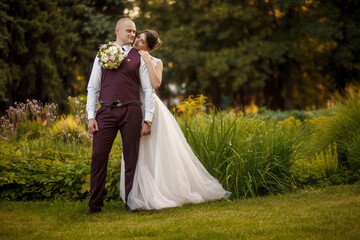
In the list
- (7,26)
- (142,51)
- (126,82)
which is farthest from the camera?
(7,26)

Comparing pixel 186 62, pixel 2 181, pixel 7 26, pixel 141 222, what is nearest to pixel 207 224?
pixel 141 222

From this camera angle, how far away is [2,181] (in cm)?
639

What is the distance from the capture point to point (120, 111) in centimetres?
514

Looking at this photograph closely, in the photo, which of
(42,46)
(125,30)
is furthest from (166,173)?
(42,46)

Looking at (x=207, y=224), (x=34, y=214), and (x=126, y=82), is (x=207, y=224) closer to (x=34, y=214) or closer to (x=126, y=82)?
(x=126, y=82)

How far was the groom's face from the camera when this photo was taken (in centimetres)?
527

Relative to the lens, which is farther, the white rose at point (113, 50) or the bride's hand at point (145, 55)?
the bride's hand at point (145, 55)

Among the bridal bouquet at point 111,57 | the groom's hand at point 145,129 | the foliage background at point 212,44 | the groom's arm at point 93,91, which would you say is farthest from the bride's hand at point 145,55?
the foliage background at point 212,44

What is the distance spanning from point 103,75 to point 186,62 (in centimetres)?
1743

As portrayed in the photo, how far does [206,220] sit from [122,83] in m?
1.76

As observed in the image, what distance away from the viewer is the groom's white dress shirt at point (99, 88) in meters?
5.22

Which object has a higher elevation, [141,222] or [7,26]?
[7,26]

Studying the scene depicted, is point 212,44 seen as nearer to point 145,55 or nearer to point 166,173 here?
point 145,55

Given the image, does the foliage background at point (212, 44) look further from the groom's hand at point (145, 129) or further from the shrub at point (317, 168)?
the groom's hand at point (145, 129)
